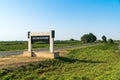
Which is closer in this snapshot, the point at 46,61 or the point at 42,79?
the point at 42,79

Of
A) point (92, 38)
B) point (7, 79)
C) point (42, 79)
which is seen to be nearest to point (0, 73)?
point (7, 79)

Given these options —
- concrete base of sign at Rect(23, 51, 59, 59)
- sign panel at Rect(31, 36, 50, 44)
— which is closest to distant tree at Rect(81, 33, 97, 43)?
sign panel at Rect(31, 36, 50, 44)

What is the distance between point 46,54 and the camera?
22422mm

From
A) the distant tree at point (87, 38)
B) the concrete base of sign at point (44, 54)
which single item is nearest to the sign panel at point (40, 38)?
the concrete base of sign at point (44, 54)

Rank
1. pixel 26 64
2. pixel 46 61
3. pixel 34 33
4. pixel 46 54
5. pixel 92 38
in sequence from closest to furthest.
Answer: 1. pixel 26 64
2. pixel 46 61
3. pixel 46 54
4. pixel 34 33
5. pixel 92 38

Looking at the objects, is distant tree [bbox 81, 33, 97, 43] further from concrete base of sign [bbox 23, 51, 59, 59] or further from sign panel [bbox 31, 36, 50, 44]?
concrete base of sign [bbox 23, 51, 59, 59]

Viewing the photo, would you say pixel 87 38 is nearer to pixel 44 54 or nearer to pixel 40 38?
pixel 40 38

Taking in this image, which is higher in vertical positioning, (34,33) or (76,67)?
(34,33)

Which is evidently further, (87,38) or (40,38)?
(87,38)

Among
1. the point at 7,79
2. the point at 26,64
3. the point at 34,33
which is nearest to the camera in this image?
the point at 7,79

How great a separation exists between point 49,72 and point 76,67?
3119mm

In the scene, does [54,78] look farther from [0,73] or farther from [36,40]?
[36,40]

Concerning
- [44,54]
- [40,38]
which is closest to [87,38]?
[40,38]

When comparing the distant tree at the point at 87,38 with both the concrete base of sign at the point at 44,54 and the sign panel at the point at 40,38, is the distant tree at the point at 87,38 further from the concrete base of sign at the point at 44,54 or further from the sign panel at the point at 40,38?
the concrete base of sign at the point at 44,54
